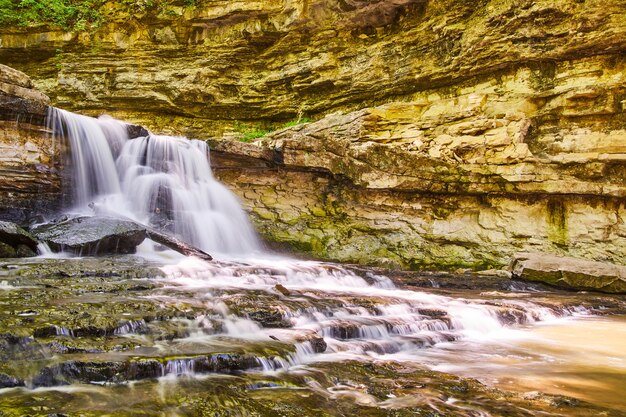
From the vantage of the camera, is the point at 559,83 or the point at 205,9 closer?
the point at 559,83

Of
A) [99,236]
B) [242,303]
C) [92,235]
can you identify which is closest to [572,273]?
[242,303]

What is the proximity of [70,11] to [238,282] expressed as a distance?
646 inches

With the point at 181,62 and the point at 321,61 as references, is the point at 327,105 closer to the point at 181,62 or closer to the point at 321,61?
the point at 321,61

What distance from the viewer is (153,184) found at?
435 inches

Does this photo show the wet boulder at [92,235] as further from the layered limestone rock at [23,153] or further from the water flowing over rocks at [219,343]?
the layered limestone rock at [23,153]

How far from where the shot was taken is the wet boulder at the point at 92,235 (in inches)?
305

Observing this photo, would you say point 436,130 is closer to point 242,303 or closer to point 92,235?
point 92,235

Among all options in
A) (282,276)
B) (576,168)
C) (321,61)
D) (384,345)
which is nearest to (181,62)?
(321,61)

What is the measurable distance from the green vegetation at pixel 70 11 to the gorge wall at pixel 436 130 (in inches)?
9.2

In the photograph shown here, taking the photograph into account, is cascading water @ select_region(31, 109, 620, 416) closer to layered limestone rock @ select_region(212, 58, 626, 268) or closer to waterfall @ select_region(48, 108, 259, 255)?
waterfall @ select_region(48, 108, 259, 255)

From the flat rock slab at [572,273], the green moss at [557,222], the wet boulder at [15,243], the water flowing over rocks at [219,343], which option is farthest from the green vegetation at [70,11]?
the flat rock slab at [572,273]

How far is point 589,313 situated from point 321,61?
41.2ft

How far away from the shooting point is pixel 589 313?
293 inches

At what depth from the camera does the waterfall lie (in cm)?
1040
